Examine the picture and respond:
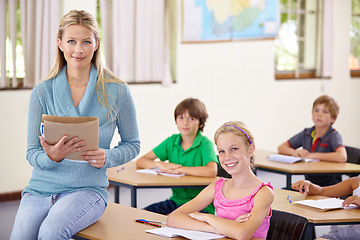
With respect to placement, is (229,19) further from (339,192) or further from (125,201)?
(339,192)

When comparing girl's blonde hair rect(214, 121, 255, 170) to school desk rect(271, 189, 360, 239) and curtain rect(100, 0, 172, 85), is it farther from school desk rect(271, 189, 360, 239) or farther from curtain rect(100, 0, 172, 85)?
curtain rect(100, 0, 172, 85)

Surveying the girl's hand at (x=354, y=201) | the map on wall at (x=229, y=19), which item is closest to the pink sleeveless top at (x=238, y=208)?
the girl's hand at (x=354, y=201)

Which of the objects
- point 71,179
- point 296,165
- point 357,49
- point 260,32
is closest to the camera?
point 71,179

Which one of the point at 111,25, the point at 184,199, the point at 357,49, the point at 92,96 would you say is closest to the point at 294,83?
the point at 357,49

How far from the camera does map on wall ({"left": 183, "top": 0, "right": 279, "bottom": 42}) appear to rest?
22.7 ft

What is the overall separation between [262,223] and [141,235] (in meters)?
0.54

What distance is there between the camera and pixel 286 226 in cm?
257

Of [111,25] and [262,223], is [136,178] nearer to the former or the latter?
[262,223]

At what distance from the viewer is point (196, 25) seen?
6973 millimetres

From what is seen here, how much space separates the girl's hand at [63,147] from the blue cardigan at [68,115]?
9 cm

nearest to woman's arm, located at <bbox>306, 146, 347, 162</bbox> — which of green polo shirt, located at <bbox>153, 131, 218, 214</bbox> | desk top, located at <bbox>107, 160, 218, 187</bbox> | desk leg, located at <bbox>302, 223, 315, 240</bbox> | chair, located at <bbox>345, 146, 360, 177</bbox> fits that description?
chair, located at <bbox>345, 146, 360, 177</bbox>

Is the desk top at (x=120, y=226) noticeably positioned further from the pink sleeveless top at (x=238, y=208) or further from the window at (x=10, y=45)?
the window at (x=10, y=45)

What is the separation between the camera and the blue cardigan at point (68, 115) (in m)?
2.65

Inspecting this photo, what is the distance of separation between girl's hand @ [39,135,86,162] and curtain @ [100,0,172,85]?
3.90 m
